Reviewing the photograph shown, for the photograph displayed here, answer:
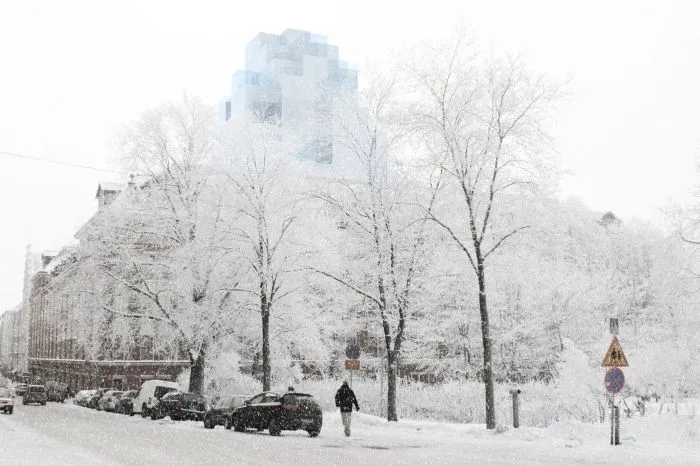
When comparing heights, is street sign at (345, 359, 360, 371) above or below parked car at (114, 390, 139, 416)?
above

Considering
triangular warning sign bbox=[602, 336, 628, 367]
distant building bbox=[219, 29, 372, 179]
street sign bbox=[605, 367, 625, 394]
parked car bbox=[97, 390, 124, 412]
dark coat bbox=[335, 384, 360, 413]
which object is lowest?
parked car bbox=[97, 390, 124, 412]

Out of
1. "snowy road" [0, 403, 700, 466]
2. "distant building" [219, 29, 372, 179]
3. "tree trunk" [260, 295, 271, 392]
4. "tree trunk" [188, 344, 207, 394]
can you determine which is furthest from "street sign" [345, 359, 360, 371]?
"distant building" [219, 29, 372, 179]

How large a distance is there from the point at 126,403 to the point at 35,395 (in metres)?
15.4

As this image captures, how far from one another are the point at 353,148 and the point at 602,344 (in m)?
21.5

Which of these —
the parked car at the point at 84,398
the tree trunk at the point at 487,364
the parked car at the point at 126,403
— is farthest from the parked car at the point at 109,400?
the tree trunk at the point at 487,364

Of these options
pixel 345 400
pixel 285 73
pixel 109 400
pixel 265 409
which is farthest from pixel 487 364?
pixel 285 73

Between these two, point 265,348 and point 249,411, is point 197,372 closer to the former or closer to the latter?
point 265,348

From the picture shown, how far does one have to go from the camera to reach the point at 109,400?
146 ft

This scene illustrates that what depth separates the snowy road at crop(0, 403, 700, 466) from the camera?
15.9 meters

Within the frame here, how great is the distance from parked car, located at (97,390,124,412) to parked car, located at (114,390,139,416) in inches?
26.2

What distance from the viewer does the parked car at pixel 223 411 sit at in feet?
87.5

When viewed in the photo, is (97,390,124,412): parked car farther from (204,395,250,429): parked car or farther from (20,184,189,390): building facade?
(204,395,250,429): parked car

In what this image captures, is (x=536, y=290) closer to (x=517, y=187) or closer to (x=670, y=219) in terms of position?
(x=670, y=219)

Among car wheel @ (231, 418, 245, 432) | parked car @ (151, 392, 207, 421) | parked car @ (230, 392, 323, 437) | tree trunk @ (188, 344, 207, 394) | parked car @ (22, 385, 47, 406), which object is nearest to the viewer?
parked car @ (230, 392, 323, 437)
